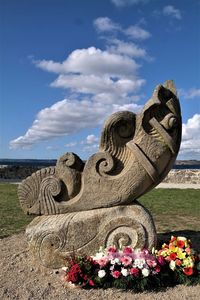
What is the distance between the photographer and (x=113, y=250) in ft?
17.3

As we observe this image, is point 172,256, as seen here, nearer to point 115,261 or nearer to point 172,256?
point 172,256

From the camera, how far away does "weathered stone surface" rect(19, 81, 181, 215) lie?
587 cm

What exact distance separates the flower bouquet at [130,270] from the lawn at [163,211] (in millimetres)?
3981

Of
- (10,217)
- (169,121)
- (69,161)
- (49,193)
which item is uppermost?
(169,121)

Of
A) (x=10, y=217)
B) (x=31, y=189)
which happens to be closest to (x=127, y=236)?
(x=31, y=189)

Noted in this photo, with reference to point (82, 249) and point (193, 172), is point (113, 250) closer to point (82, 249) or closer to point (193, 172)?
point (82, 249)

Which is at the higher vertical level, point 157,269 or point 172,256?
point 172,256

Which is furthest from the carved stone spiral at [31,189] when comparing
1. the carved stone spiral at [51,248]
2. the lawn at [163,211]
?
the lawn at [163,211]

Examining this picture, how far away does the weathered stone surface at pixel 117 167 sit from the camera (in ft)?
19.3

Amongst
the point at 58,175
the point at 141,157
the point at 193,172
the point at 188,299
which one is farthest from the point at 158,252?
the point at 193,172

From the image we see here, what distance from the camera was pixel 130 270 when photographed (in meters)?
5.00

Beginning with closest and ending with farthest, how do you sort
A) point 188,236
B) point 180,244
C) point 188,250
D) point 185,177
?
point 188,250, point 180,244, point 188,236, point 185,177

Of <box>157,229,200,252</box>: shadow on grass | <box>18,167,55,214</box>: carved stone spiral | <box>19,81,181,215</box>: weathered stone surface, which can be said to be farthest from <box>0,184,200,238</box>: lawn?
<box>19,81,181,215</box>: weathered stone surface

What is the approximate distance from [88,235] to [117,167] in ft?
3.80
